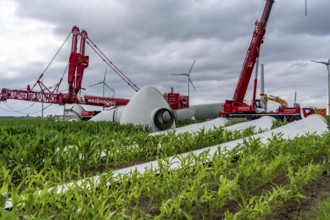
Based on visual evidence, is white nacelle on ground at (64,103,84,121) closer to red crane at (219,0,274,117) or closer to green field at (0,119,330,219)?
red crane at (219,0,274,117)

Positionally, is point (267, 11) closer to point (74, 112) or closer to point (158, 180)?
point (74, 112)

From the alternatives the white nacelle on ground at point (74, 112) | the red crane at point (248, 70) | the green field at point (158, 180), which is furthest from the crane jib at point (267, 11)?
the green field at point (158, 180)

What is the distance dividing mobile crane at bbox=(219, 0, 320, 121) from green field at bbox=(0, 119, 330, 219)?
15.5m

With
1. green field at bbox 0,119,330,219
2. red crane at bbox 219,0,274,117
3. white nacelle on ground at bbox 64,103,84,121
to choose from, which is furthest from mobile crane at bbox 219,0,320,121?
green field at bbox 0,119,330,219

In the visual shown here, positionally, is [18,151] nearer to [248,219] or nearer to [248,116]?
[248,219]

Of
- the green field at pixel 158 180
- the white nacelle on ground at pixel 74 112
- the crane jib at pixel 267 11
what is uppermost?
the crane jib at pixel 267 11

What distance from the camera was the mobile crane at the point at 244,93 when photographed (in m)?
23.6

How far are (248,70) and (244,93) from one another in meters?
1.67

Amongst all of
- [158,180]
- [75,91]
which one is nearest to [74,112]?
[75,91]

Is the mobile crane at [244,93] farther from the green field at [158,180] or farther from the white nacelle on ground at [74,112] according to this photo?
the green field at [158,180]

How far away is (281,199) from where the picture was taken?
13.3ft

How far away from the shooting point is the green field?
9.91ft

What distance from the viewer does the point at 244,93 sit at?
24500 millimetres

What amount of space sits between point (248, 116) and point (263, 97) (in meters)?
4.28
